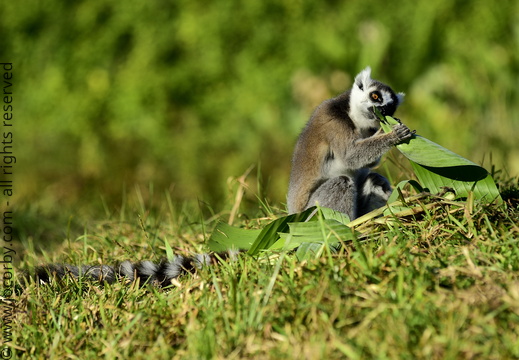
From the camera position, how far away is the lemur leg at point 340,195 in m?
3.52

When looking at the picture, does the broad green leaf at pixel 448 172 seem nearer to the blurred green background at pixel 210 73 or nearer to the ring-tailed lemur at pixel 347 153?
the ring-tailed lemur at pixel 347 153

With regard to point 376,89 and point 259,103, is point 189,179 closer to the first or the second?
point 259,103

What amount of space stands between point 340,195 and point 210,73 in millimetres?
4382

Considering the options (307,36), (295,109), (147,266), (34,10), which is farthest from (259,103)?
(147,266)

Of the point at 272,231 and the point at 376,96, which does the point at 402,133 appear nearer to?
the point at 376,96

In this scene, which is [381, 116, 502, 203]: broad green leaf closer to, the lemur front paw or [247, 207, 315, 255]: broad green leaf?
the lemur front paw

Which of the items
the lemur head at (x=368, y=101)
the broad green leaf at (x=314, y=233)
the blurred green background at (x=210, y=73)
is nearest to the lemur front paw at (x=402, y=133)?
the lemur head at (x=368, y=101)

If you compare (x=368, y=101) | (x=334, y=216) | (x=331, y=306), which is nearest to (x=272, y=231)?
(x=334, y=216)

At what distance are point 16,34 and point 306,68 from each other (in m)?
3.24

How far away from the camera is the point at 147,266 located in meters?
3.05

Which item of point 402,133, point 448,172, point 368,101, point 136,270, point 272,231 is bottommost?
point 136,270

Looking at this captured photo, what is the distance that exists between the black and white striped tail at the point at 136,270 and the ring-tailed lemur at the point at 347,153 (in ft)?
2.43

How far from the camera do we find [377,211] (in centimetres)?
311

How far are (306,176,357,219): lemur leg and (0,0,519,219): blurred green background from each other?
3411mm
